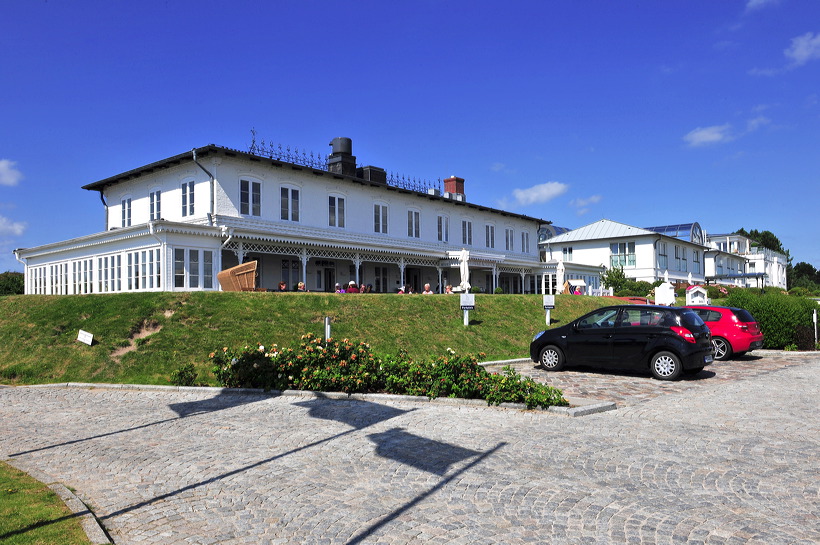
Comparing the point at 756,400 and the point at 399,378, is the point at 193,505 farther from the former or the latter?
the point at 756,400

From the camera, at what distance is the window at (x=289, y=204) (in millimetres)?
28719

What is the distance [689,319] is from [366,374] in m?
7.27

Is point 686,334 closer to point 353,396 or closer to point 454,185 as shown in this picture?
point 353,396

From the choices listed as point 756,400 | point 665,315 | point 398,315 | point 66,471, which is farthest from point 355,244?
point 66,471

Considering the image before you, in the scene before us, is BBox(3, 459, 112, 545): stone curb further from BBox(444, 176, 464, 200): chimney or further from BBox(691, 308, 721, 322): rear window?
BBox(444, 176, 464, 200): chimney

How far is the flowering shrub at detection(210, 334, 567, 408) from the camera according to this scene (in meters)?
9.68

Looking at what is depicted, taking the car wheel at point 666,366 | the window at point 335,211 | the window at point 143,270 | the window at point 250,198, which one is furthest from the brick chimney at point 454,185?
the car wheel at point 666,366

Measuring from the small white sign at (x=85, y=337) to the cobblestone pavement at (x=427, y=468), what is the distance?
4108 millimetres

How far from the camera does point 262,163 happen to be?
27.8 meters

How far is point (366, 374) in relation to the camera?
1074cm

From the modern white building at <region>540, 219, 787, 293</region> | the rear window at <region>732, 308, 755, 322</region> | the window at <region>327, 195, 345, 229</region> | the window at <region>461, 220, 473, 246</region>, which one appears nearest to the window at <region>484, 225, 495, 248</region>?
the window at <region>461, 220, 473, 246</region>

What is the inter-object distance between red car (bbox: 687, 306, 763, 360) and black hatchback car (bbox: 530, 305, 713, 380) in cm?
456

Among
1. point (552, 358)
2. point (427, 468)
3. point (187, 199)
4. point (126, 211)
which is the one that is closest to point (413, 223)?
point (187, 199)

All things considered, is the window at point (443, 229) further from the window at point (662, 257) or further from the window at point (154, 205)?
the window at point (662, 257)
